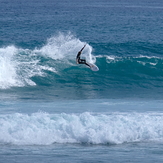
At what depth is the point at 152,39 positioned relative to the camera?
131 feet

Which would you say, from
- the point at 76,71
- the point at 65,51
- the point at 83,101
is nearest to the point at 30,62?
the point at 76,71

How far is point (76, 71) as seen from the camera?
27078 millimetres

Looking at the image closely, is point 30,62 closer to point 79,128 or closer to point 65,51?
point 65,51

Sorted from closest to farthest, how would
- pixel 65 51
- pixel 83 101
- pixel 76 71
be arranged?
pixel 83 101 → pixel 76 71 → pixel 65 51

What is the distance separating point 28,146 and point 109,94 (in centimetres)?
865

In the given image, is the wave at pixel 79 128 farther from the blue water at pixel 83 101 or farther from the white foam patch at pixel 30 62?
the white foam patch at pixel 30 62

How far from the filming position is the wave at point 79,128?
1496 cm

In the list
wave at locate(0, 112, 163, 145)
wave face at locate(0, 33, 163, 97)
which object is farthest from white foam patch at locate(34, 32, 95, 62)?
wave at locate(0, 112, 163, 145)

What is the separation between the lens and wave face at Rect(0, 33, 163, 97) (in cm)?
2402

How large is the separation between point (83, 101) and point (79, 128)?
513 centimetres

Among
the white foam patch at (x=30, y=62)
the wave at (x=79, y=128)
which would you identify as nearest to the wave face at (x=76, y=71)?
the white foam patch at (x=30, y=62)

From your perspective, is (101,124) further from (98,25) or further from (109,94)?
(98,25)

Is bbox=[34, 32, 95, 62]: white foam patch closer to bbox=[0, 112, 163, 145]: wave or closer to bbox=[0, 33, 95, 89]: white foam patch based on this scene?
bbox=[0, 33, 95, 89]: white foam patch

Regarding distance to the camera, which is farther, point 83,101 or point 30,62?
point 30,62
